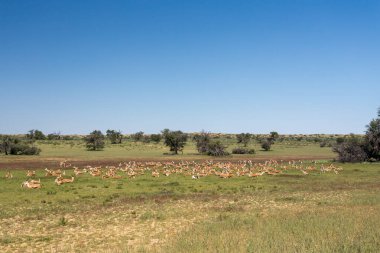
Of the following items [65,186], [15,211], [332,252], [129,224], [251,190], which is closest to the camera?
[332,252]

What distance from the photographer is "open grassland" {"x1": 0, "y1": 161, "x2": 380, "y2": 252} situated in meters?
14.0

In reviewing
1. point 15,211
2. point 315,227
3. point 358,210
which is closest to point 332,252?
point 315,227

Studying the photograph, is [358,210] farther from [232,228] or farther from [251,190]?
[251,190]

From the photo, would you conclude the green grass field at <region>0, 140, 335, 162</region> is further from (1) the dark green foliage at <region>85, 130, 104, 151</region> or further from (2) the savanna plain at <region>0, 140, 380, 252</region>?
(2) the savanna plain at <region>0, 140, 380, 252</region>

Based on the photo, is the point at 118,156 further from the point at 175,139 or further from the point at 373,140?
the point at 373,140

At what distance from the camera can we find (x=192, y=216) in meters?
20.6

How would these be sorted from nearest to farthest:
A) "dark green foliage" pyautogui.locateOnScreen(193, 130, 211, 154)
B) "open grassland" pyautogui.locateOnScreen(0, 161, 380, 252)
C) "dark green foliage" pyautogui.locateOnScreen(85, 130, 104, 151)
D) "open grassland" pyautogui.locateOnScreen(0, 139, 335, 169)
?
"open grassland" pyautogui.locateOnScreen(0, 161, 380, 252) < "open grassland" pyautogui.locateOnScreen(0, 139, 335, 169) < "dark green foliage" pyautogui.locateOnScreen(193, 130, 211, 154) < "dark green foliage" pyautogui.locateOnScreen(85, 130, 104, 151)

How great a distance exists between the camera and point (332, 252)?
1191cm

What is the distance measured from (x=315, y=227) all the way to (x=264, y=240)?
117 inches

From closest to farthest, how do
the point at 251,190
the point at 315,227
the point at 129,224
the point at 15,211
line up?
1. the point at 315,227
2. the point at 129,224
3. the point at 15,211
4. the point at 251,190

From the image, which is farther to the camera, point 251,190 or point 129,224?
point 251,190

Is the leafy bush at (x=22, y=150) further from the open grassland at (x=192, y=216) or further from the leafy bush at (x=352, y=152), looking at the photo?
the leafy bush at (x=352, y=152)

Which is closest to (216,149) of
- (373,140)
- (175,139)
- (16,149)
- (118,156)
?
(175,139)

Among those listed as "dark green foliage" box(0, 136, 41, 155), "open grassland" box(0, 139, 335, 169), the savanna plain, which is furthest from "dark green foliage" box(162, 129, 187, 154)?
the savanna plain
